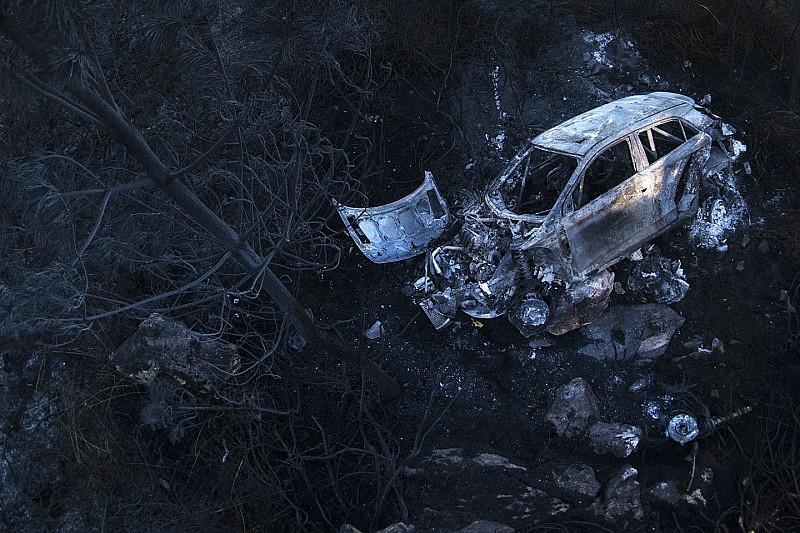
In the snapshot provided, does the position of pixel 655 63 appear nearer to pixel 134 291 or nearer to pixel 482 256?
pixel 482 256

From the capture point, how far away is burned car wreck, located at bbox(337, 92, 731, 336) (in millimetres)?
6262

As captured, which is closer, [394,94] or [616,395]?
[616,395]

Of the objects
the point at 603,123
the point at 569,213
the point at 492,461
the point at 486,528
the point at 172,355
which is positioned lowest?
the point at 486,528

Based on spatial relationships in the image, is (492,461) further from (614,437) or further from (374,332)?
(374,332)

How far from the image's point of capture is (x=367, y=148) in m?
8.13

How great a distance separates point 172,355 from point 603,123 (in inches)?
190

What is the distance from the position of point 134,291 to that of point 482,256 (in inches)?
154

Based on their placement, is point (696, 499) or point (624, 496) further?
point (624, 496)

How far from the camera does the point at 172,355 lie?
21.9ft

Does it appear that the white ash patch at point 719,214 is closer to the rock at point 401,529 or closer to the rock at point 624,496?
the rock at point 624,496

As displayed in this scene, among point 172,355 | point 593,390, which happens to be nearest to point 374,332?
point 172,355

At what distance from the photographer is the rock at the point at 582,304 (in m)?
6.34

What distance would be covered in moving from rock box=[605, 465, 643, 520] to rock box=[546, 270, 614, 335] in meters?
1.42

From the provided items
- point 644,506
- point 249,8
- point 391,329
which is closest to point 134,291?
point 391,329
